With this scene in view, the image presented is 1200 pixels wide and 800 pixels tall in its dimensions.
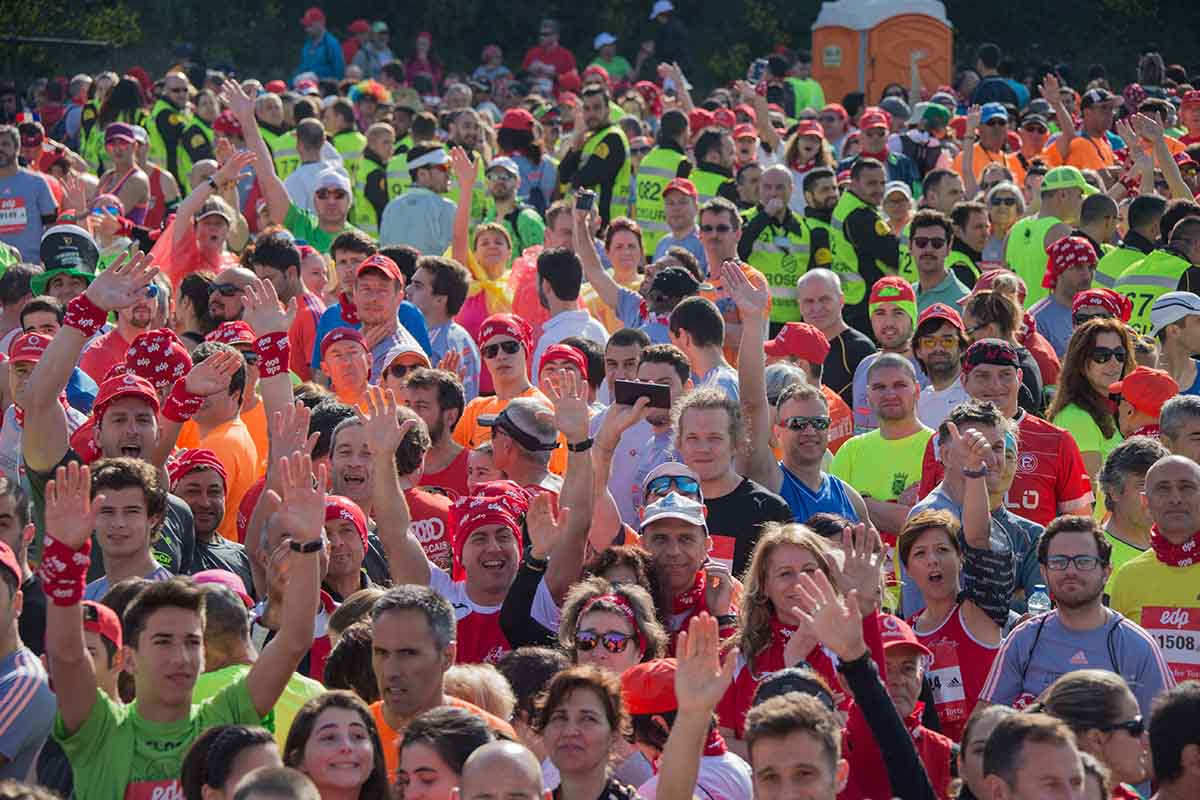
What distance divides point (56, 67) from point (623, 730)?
22.7 meters

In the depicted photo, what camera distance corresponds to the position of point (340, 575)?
6773mm

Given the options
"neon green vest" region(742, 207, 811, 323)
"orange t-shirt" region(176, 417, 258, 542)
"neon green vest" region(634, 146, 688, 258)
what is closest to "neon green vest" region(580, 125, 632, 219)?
"neon green vest" region(634, 146, 688, 258)

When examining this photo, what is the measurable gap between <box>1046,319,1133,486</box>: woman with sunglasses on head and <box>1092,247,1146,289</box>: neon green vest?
2.98 m

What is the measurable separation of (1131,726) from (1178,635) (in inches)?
55.7

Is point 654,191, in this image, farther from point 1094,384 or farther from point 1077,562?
point 1077,562

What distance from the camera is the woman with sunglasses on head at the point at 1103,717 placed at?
5.41 metres

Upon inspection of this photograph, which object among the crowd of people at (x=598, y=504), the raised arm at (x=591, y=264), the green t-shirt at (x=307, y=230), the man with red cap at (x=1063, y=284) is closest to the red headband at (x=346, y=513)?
the crowd of people at (x=598, y=504)

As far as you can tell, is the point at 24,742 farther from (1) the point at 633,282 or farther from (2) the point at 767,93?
(2) the point at 767,93

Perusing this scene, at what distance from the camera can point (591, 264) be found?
11031 mm

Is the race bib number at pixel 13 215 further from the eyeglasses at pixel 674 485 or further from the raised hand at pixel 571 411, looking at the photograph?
the eyeglasses at pixel 674 485

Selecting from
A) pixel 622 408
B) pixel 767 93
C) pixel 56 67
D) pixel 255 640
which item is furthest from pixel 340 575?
pixel 56 67

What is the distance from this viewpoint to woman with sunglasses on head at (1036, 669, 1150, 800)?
5.41 meters

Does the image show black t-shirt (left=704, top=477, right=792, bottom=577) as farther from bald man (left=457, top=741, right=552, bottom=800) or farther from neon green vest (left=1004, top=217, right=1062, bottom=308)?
neon green vest (left=1004, top=217, right=1062, bottom=308)

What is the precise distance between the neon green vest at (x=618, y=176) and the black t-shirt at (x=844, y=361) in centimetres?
544
